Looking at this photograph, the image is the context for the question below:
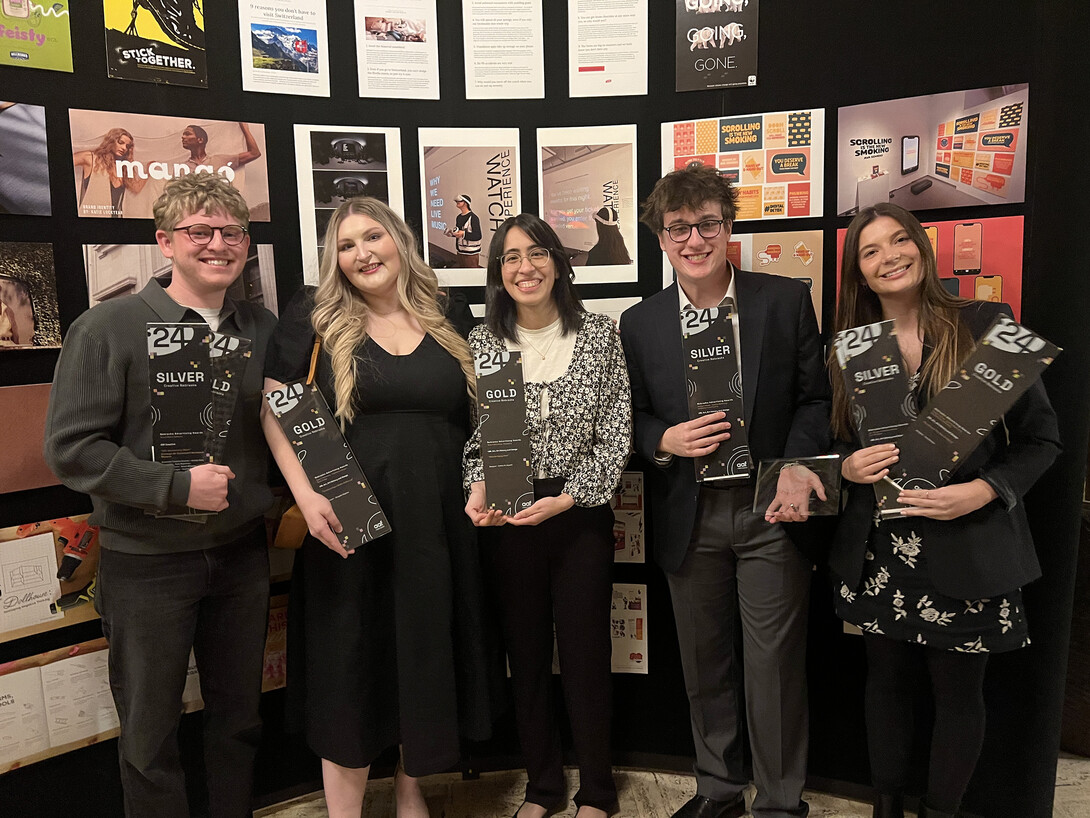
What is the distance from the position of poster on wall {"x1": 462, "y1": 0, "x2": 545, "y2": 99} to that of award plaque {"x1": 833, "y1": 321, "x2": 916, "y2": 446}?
149 cm

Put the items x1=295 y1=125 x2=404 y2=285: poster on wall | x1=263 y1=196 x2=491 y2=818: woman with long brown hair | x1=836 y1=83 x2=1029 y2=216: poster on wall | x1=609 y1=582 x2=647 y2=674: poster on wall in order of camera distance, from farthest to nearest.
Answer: x1=609 y1=582 x2=647 y2=674: poster on wall → x1=295 y1=125 x2=404 y2=285: poster on wall → x1=836 y1=83 x2=1029 y2=216: poster on wall → x1=263 y1=196 x2=491 y2=818: woman with long brown hair

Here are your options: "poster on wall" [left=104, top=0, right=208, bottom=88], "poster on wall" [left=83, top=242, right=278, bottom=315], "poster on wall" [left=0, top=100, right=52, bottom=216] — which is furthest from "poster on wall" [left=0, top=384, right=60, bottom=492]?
"poster on wall" [left=104, top=0, right=208, bottom=88]

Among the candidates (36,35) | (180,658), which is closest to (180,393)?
(180,658)

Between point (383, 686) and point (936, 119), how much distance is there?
2.48 m

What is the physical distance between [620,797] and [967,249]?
2.25m

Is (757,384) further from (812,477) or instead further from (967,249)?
(967,249)

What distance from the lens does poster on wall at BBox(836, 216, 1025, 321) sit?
2166 millimetres

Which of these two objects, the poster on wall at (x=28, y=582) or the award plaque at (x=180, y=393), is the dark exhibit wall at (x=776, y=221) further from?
the award plaque at (x=180, y=393)

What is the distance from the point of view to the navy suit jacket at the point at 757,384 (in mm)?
2084

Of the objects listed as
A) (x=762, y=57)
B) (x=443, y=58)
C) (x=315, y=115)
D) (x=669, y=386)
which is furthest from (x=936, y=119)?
(x=315, y=115)

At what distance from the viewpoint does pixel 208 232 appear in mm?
1908

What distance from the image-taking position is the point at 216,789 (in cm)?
214

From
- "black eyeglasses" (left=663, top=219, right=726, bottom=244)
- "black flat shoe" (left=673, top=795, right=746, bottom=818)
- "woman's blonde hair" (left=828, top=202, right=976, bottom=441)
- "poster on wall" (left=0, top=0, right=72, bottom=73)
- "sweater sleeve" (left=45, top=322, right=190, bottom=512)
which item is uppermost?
"poster on wall" (left=0, top=0, right=72, bottom=73)

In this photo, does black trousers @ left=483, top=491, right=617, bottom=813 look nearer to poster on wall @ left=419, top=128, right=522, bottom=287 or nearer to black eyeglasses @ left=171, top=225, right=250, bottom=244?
poster on wall @ left=419, top=128, right=522, bottom=287
